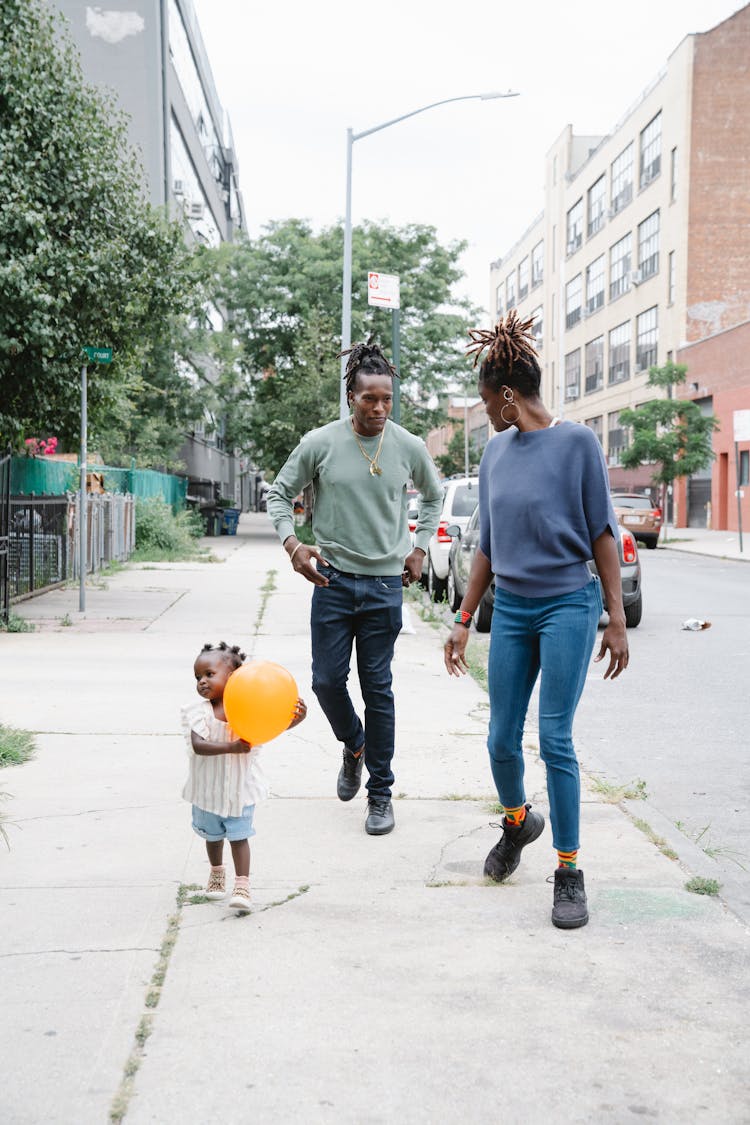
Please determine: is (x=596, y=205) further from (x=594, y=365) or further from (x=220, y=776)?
(x=220, y=776)

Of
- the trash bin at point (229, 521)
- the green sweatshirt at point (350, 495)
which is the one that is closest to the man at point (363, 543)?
the green sweatshirt at point (350, 495)

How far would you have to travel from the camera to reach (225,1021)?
10.2 feet

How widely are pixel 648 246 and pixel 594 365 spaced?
10666mm

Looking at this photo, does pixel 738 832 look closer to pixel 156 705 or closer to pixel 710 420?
pixel 156 705

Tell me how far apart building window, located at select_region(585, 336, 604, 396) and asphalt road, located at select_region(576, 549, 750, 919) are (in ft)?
163

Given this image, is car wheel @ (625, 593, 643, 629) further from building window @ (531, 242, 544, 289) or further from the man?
building window @ (531, 242, 544, 289)

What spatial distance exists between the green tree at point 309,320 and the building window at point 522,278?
4427 cm

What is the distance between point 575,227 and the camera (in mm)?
67625

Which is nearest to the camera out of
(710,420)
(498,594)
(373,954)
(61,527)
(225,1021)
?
(225,1021)

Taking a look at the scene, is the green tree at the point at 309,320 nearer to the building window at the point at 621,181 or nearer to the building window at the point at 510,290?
the building window at the point at 621,181

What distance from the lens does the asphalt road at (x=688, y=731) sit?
530 cm

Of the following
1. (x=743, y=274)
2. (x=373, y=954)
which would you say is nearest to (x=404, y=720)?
(x=373, y=954)

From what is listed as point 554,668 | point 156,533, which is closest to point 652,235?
point 156,533

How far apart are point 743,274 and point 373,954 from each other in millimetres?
49537
